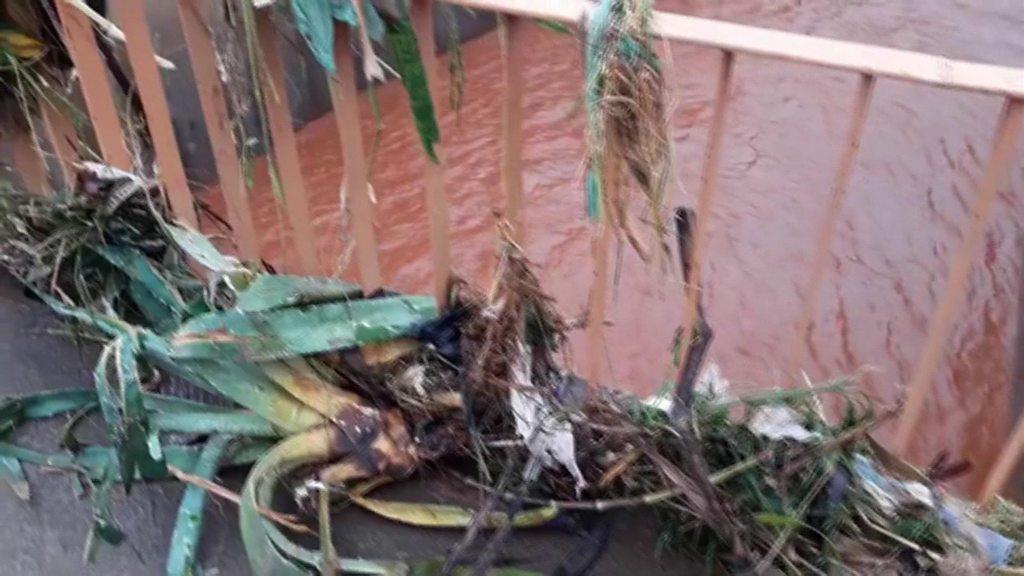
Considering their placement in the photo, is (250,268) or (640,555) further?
(250,268)

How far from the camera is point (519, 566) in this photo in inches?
51.8

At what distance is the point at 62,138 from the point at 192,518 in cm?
75

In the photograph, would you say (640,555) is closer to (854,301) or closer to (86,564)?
(86,564)

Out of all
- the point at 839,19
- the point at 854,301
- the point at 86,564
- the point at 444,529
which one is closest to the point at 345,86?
the point at 444,529

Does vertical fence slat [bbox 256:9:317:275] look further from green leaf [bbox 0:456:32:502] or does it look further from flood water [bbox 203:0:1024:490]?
flood water [bbox 203:0:1024:490]

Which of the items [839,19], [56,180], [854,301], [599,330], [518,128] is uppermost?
[518,128]

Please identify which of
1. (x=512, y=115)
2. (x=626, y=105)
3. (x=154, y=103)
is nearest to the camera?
(x=626, y=105)

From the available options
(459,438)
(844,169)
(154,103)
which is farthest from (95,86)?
(844,169)

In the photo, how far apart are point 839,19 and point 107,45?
3675mm

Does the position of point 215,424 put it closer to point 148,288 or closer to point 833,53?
point 148,288

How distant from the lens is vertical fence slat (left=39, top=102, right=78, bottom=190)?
157cm

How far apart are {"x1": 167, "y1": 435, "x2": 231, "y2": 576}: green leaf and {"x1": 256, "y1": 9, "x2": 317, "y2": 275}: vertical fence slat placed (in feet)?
1.12

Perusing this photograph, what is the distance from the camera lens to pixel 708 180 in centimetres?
121

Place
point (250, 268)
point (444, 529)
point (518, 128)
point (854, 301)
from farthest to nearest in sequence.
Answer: point (854, 301)
point (250, 268)
point (444, 529)
point (518, 128)
